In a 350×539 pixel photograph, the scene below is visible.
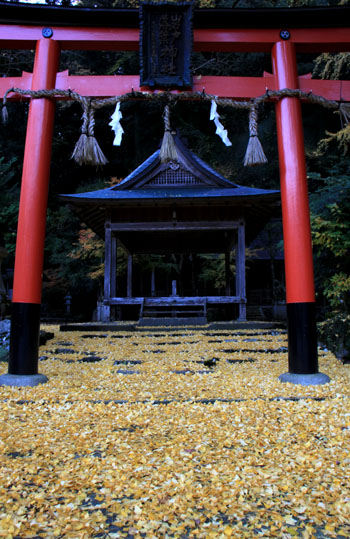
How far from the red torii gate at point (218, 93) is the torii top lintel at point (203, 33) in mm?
11

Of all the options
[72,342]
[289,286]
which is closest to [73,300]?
[72,342]

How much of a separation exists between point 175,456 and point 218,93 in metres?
4.00

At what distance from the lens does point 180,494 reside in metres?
1.83

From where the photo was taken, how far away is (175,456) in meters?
2.26

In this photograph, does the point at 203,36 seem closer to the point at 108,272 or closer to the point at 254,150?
the point at 254,150

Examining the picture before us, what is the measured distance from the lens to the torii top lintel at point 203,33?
4.35 metres

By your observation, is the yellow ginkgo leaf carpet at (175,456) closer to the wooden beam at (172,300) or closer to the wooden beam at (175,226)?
the wooden beam at (172,300)

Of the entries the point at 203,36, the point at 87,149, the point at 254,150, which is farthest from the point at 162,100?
the point at 254,150

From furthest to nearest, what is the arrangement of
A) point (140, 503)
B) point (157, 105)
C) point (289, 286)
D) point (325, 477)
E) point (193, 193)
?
point (157, 105) < point (193, 193) < point (289, 286) < point (325, 477) < point (140, 503)

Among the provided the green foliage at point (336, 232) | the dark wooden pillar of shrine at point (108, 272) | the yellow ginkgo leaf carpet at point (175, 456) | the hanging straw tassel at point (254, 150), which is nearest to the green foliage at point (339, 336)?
the yellow ginkgo leaf carpet at point (175, 456)

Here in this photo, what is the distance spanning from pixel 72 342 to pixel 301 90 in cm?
542

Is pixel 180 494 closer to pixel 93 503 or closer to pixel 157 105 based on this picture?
pixel 93 503

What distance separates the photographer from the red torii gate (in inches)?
160

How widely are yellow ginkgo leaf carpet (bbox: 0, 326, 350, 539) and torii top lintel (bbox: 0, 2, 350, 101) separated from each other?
11.1 ft
